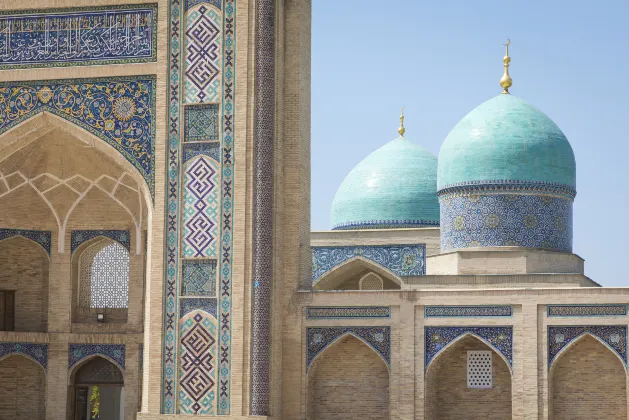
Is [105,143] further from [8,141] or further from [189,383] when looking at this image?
[189,383]

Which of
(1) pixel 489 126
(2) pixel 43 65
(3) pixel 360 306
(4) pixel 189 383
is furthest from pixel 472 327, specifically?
(2) pixel 43 65

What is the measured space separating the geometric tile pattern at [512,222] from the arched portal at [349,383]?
3.11 meters

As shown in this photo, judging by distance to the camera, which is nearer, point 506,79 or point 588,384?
point 588,384

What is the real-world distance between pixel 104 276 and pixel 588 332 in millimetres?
6078

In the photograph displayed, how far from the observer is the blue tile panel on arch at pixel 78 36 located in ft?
43.3

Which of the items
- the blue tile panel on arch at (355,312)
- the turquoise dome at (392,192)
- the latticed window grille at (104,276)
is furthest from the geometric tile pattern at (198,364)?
the turquoise dome at (392,192)

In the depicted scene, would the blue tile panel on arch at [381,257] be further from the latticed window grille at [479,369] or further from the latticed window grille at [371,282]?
the latticed window grille at [479,369]

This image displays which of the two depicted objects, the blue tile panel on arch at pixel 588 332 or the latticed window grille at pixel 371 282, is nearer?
the blue tile panel on arch at pixel 588 332

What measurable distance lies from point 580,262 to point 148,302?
603 cm

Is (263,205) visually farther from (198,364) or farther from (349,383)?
(349,383)

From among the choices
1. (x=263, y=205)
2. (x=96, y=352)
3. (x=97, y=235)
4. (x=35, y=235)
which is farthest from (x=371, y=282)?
(x=263, y=205)

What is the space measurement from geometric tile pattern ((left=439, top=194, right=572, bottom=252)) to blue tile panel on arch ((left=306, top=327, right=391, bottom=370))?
321 centimetres

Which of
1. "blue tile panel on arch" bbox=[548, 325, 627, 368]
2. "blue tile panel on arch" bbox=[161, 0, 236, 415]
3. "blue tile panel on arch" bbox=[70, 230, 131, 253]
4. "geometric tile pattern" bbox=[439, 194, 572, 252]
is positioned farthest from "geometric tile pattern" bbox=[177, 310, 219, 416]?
"geometric tile pattern" bbox=[439, 194, 572, 252]

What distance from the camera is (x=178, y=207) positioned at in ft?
42.3
